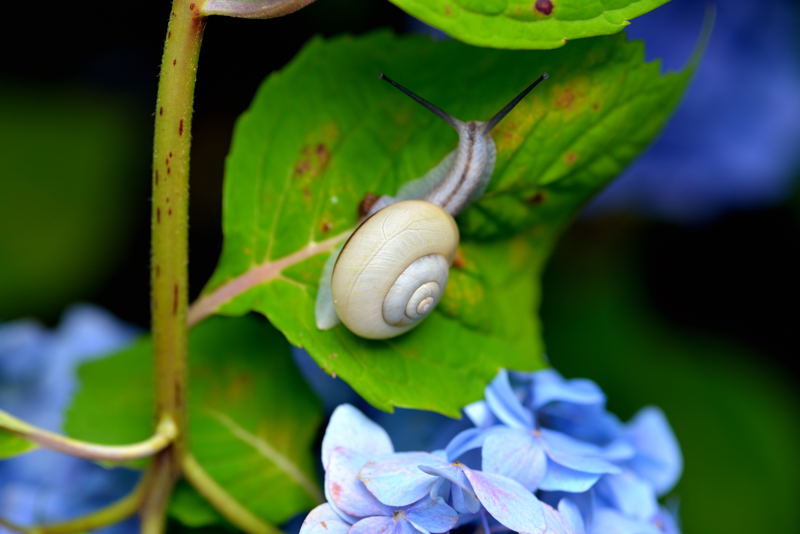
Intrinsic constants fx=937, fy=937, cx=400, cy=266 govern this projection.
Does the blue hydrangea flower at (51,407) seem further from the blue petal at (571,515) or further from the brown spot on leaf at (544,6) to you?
the brown spot on leaf at (544,6)

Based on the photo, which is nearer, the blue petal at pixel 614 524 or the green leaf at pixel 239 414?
the blue petal at pixel 614 524

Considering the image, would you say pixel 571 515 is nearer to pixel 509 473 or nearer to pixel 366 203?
pixel 509 473

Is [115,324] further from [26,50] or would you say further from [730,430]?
[730,430]

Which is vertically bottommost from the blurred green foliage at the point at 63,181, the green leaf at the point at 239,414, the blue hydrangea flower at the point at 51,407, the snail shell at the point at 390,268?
the blurred green foliage at the point at 63,181

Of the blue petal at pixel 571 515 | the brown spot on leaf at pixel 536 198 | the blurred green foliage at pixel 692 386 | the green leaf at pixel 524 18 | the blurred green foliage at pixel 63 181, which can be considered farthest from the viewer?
the blurred green foliage at pixel 63 181

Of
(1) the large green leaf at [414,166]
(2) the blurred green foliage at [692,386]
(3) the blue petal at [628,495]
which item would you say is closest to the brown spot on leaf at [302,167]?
(1) the large green leaf at [414,166]

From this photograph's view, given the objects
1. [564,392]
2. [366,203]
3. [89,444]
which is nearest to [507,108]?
[366,203]
